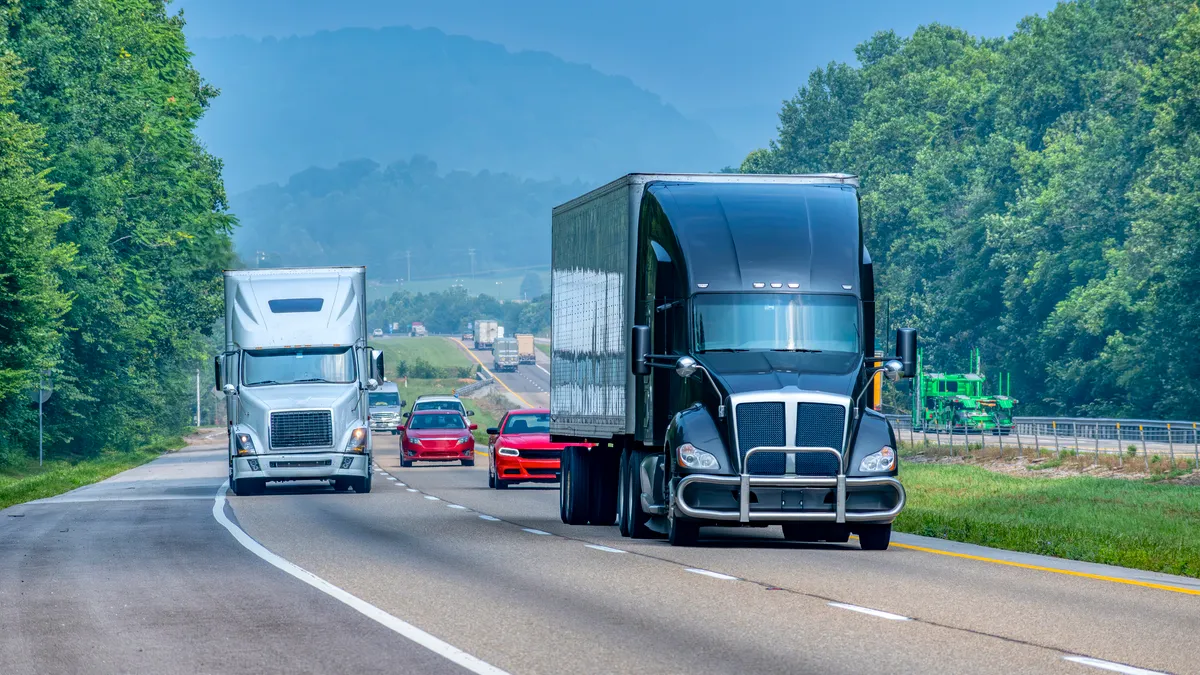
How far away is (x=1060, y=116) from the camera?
98188 mm

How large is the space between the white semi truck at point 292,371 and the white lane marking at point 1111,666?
75.0 ft

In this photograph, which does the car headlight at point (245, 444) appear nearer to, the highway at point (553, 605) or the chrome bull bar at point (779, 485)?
the highway at point (553, 605)

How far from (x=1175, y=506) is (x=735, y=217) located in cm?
1701

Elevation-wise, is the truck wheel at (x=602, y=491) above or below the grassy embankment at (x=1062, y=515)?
above

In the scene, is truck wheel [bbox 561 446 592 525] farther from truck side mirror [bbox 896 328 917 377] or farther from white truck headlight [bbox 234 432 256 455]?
white truck headlight [bbox 234 432 256 455]

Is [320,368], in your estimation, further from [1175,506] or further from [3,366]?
[3,366]

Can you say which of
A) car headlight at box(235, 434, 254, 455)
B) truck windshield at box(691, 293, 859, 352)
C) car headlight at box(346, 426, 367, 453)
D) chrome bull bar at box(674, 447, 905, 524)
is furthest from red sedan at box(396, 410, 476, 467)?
chrome bull bar at box(674, 447, 905, 524)

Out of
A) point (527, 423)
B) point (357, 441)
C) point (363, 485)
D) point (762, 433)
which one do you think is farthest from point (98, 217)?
point (762, 433)

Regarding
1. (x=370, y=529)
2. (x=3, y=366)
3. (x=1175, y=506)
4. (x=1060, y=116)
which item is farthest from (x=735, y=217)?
(x=1060, y=116)

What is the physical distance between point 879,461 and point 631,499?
3607mm

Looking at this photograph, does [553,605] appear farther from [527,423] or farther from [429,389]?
[429,389]

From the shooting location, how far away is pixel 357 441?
33.1 m

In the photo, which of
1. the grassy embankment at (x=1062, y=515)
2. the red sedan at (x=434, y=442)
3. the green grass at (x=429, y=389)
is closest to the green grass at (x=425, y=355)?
the green grass at (x=429, y=389)

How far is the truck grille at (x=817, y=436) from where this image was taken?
18.2 metres
